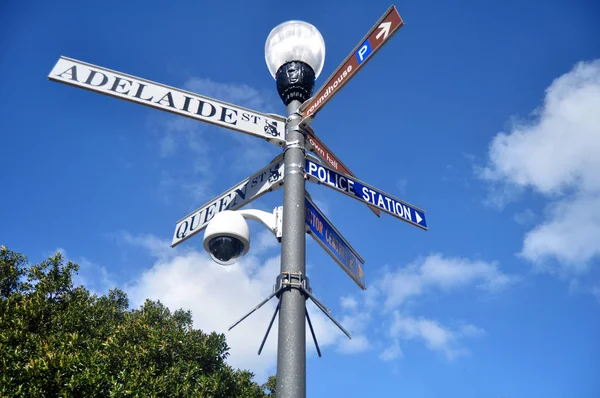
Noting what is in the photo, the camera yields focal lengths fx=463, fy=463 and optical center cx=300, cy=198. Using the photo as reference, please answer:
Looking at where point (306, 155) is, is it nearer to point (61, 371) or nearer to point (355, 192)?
point (355, 192)

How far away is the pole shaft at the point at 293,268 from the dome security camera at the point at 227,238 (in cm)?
46

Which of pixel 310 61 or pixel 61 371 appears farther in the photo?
pixel 61 371

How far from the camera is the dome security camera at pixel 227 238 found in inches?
190

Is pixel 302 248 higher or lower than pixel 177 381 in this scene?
lower

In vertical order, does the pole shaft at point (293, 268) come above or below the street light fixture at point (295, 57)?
below

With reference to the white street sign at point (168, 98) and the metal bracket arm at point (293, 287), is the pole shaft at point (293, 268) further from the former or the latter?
the white street sign at point (168, 98)

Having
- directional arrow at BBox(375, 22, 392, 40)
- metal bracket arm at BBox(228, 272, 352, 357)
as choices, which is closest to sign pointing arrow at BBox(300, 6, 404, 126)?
directional arrow at BBox(375, 22, 392, 40)

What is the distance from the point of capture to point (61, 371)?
8711mm

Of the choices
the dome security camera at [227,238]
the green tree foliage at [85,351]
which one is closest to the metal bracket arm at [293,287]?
the dome security camera at [227,238]

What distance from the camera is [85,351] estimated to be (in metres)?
9.70

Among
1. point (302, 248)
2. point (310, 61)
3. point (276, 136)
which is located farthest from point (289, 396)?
point (310, 61)

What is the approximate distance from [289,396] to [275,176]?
8.22 ft

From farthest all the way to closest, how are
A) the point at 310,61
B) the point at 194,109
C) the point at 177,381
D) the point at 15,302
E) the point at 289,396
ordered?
the point at 15,302 → the point at 177,381 → the point at 310,61 → the point at 194,109 → the point at 289,396

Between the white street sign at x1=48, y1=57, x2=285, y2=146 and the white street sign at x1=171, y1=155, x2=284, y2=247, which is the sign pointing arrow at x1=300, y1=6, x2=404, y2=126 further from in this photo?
the white street sign at x1=171, y1=155, x2=284, y2=247
